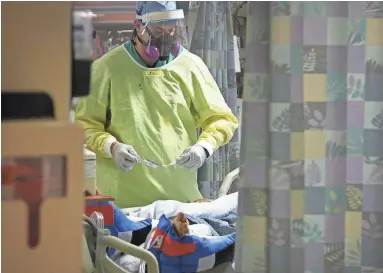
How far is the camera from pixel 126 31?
250 centimetres

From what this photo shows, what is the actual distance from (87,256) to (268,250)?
529mm

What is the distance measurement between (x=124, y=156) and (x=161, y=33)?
1.77 feet

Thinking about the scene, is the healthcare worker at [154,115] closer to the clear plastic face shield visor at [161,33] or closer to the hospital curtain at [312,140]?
the clear plastic face shield visor at [161,33]

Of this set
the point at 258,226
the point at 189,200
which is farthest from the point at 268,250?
the point at 189,200

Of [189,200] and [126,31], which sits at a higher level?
[126,31]

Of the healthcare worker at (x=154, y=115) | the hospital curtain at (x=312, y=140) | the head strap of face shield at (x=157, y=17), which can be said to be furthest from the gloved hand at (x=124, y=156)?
the hospital curtain at (x=312, y=140)

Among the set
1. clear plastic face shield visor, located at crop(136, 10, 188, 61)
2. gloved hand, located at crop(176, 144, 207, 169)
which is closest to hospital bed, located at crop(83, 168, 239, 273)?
gloved hand, located at crop(176, 144, 207, 169)

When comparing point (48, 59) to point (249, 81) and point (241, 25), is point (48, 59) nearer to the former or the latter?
point (249, 81)

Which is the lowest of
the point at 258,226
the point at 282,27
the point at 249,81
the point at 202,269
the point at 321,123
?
the point at 202,269

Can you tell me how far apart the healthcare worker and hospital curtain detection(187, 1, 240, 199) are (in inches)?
7.5

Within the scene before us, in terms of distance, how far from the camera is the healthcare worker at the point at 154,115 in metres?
2.43

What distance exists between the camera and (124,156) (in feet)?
7.68

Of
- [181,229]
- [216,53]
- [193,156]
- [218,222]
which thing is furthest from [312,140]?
[216,53]

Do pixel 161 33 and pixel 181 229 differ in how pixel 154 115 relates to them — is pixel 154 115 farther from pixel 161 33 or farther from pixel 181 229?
pixel 181 229
